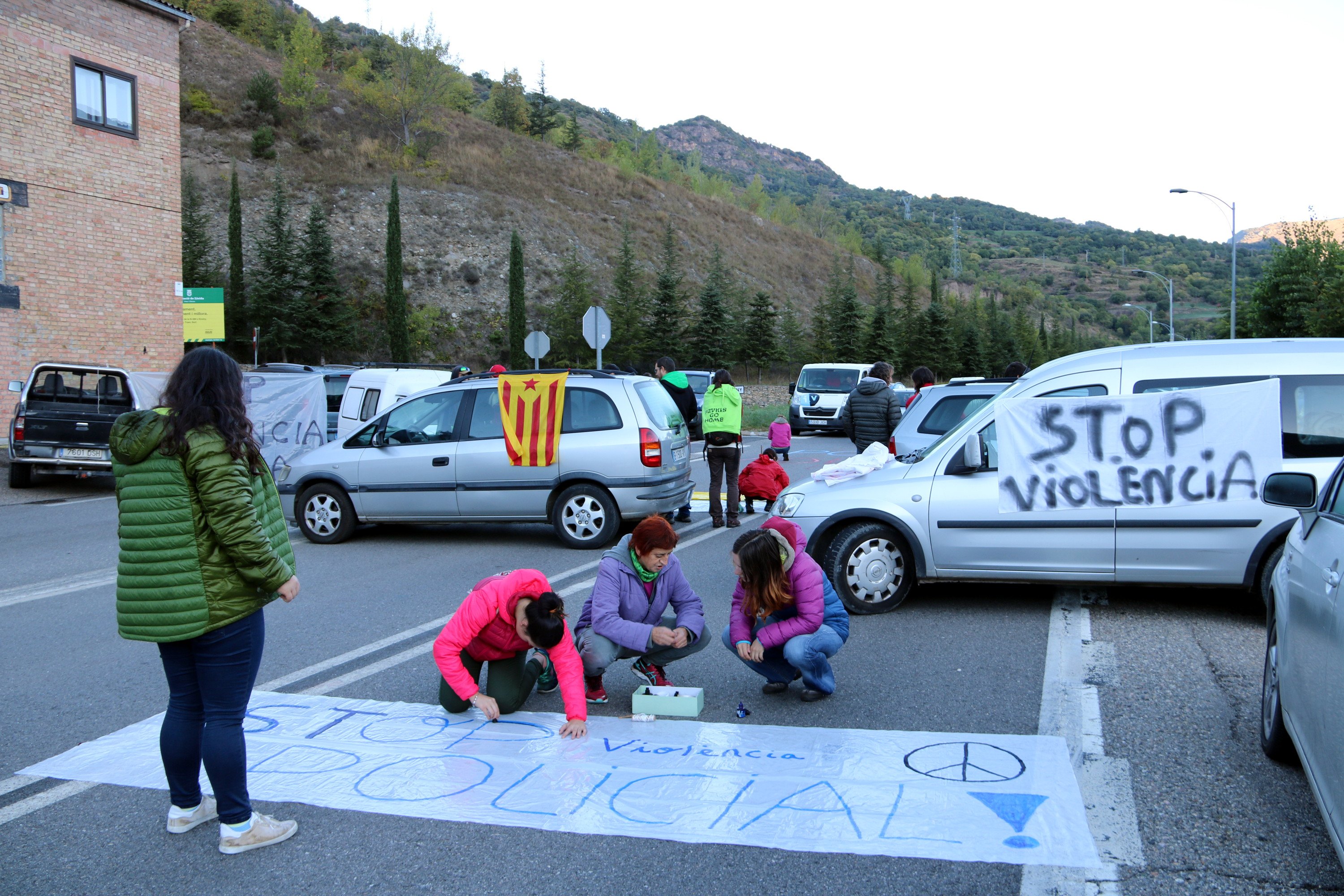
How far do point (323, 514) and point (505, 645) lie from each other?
662 centimetres

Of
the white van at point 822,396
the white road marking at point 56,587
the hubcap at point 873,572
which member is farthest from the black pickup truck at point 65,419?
the white van at point 822,396

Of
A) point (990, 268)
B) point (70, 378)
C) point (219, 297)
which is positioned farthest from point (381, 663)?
point (990, 268)

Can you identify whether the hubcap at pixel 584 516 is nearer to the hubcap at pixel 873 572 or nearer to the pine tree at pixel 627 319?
the hubcap at pixel 873 572

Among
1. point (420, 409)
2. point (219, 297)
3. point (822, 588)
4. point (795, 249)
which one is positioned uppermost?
point (795, 249)

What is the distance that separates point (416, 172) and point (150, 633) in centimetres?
6332

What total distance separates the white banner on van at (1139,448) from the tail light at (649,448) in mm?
3850

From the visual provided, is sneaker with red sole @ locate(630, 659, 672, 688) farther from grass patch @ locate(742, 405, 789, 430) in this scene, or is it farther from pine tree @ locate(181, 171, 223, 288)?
pine tree @ locate(181, 171, 223, 288)

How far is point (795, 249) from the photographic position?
279ft

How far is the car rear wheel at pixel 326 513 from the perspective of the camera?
10625mm

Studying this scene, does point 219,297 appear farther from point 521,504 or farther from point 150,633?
point 150,633

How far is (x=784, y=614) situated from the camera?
5.13 metres

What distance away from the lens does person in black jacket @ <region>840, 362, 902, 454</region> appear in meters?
10.9

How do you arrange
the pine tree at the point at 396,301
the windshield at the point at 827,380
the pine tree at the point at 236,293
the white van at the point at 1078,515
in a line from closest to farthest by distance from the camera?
the white van at the point at 1078,515 < the windshield at the point at 827,380 < the pine tree at the point at 236,293 < the pine tree at the point at 396,301

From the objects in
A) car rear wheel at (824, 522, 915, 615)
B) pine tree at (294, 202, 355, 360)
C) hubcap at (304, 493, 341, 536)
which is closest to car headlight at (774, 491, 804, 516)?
car rear wheel at (824, 522, 915, 615)
